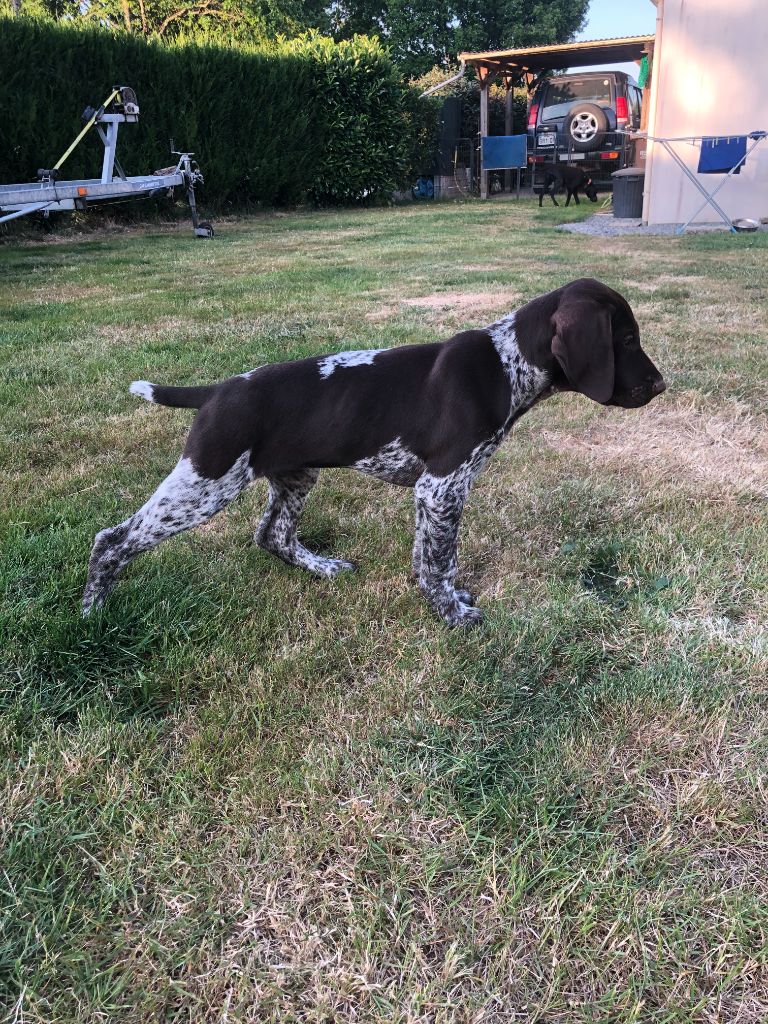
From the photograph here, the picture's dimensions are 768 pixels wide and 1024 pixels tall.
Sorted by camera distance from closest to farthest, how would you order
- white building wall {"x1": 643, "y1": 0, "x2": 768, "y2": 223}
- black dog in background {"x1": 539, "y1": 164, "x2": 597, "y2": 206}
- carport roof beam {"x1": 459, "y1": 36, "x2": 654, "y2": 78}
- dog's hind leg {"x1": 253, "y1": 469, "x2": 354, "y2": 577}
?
dog's hind leg {"x1": 253, "y1": 469, "x2": 354, "y2": 577} < white building wall {"x1": 643, "y1": 0, "x2": 768, "y2": 223} < black dog in background {"x1": 539, "y1": 164, "x2": 597, "y2": 206} < carport roof beam {"x1": 459, "y1": 36, "x2": 654, "y2": 78}

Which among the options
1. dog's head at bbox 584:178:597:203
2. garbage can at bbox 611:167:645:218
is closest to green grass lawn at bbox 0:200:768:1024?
garbage can at bbox 611:167:645:218

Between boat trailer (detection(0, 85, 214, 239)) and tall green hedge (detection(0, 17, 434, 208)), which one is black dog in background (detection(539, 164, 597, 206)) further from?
boat trailer (detection(0, 85, 214, 239))

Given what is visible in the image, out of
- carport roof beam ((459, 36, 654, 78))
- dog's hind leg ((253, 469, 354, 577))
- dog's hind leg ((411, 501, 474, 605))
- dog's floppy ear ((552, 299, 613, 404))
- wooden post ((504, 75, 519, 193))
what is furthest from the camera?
wooden post ((504, 75, 519, 193))

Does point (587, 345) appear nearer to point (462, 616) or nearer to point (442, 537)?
point (442, 537)

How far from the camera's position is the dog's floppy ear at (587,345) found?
222 cm

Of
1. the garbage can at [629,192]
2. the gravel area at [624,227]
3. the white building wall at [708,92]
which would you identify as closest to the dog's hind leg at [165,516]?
the gravel area at [624,227]

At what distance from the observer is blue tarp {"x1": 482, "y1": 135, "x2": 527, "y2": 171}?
2141cm

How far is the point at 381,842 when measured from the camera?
170 centimetres

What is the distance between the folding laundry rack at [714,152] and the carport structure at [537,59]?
288 inches

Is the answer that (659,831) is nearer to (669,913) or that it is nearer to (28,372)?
(669,913)

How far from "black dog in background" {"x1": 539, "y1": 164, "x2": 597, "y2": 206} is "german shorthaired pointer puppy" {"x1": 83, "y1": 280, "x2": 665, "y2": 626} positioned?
1721cm

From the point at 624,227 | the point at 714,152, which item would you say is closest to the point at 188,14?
the point at 624,227

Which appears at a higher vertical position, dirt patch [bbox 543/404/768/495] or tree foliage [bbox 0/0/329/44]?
tree foliage [bbox 0/0/329/44]

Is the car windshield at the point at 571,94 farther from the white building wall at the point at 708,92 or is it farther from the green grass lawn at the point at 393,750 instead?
the green grass lawn at the point at 393,750
